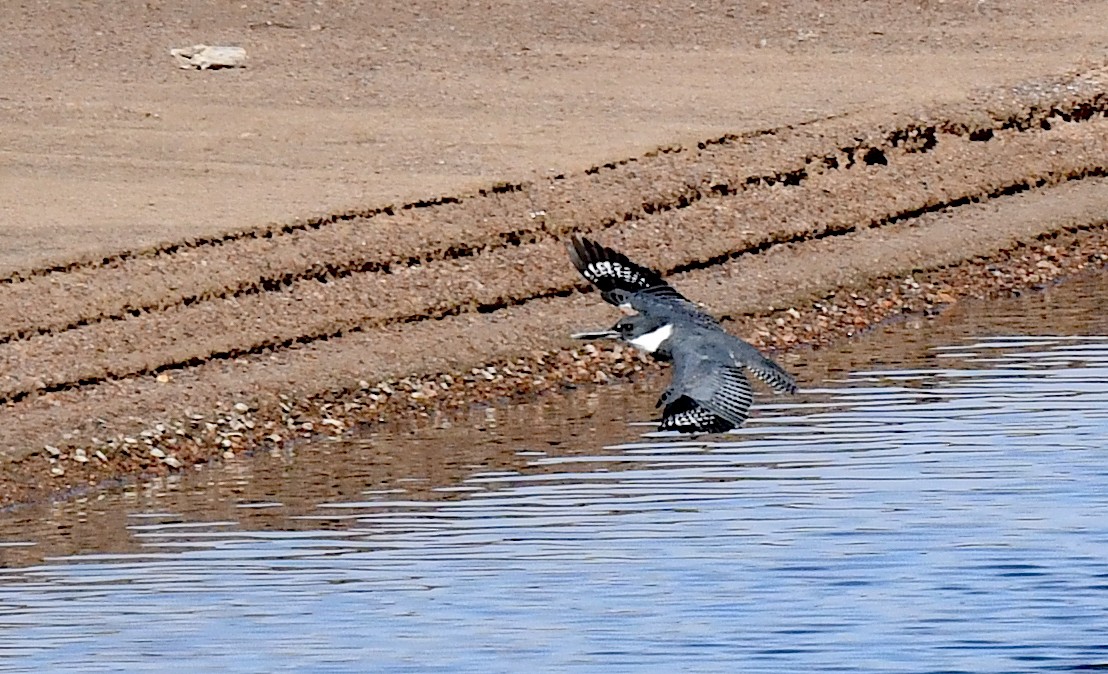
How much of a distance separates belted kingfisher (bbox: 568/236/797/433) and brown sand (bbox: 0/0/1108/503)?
2.86m

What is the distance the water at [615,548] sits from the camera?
1011cm

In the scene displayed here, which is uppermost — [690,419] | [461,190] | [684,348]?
[684,348]

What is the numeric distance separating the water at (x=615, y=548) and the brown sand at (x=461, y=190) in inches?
39.7

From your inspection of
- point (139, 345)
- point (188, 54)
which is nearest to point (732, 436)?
point (139, 345)

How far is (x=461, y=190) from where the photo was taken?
1973 centimetres

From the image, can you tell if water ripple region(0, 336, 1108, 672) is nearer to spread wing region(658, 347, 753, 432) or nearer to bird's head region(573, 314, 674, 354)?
spread wing region(658, 347, 753, 432)

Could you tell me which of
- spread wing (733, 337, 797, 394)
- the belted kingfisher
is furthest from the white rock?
spread wing (733, 337, 797, 394)

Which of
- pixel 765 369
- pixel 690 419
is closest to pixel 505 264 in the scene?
pixel 765 369

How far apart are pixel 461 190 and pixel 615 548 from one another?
8.35 meters

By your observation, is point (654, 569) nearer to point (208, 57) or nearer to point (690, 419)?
point (690, 419)

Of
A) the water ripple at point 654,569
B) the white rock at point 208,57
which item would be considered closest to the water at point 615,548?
the water ripple at point 654,569

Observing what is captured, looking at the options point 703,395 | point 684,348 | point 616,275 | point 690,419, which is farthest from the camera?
point 616,275

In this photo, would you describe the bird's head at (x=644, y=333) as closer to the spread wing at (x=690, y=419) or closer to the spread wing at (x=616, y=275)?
the spread wing at (x=616, y=275)

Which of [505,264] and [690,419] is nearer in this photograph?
[690,419]
